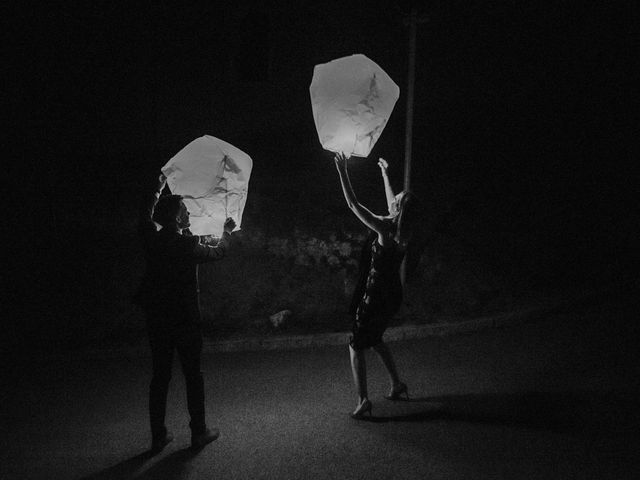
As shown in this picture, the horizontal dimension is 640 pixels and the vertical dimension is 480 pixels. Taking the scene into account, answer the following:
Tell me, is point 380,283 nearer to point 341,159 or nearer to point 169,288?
point 341,159

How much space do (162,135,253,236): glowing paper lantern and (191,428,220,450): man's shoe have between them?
1.68 metres

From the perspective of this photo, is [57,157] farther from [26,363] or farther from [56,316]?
[26,363]

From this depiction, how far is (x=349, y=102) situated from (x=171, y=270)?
183cm

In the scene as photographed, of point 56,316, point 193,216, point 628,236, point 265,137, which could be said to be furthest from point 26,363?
point 628,236

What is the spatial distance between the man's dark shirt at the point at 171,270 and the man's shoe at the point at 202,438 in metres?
1.00

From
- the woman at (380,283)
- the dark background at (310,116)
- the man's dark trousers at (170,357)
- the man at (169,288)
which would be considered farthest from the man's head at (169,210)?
the dark background at (310,116)

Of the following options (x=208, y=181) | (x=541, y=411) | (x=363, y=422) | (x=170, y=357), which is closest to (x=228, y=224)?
(x=208, y=181)

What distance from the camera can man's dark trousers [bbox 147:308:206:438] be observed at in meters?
3.48

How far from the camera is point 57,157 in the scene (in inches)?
377

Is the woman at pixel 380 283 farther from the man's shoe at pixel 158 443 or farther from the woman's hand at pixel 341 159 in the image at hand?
the man's shoe at pixel 158 443

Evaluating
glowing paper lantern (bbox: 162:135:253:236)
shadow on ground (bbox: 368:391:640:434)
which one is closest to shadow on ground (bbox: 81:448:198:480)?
shadow on ground (bbox: 368:391:640:434)

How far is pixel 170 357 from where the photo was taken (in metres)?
3.59

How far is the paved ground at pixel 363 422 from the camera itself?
133 inches

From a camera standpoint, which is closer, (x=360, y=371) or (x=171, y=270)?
(x=171, y=270)
